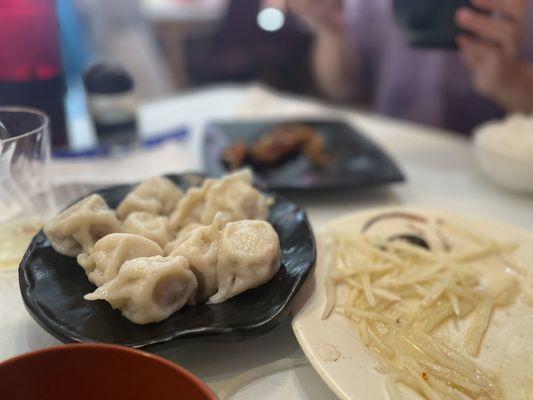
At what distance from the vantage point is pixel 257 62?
507 centimetres

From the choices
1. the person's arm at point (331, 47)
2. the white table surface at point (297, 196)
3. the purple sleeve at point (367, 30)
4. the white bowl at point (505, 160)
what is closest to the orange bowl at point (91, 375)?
the white table surface at point (297, 196)

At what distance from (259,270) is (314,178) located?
750 millimetres

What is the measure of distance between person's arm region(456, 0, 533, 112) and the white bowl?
37 centimetres

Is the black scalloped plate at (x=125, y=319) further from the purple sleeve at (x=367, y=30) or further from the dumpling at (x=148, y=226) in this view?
the purple sleeve at (x=367, y=30)

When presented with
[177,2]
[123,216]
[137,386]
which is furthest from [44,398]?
[177,2]

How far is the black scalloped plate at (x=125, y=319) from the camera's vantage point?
0.76m

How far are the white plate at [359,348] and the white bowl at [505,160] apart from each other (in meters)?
0.57

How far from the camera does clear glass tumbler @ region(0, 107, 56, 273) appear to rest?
1.02 metres

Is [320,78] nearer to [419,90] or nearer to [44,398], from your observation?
[419,90]

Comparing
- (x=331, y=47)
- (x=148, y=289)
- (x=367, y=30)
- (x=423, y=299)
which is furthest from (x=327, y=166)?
(x=367, y=30)

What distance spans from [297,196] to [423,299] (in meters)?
0.62

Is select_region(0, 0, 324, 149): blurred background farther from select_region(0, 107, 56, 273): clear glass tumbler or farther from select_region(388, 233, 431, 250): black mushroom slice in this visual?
select_region(388, 233, 431, 250): black mushroom slice

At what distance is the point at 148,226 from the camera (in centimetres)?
98

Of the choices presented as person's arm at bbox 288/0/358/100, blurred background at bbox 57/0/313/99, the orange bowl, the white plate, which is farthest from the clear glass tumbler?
blurred background at bbox 57/0/313/99
